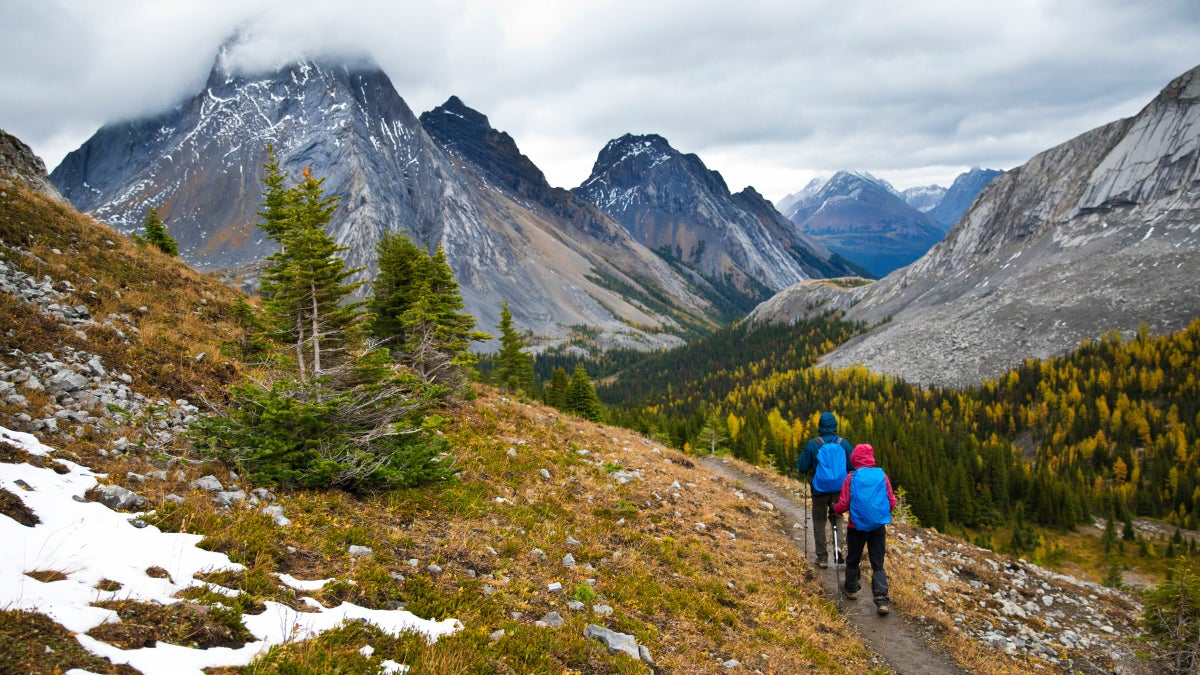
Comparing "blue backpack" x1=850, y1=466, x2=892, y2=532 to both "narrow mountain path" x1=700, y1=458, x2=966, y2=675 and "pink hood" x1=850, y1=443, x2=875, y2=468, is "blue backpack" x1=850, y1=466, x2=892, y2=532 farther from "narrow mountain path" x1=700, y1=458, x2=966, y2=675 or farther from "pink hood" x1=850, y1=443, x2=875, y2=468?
"narrow mountain path" x1=700, y1=458, x2=966, y2=675

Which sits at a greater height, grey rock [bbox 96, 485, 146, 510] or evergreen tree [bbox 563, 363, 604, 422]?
grey rock [bbox 96, 485, 146, 510]

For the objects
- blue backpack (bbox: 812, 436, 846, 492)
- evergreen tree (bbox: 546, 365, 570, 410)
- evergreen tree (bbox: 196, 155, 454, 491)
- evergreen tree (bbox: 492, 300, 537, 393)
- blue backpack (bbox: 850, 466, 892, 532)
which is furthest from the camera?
evergreen tree (bbox: 546, 365, 570, 410)

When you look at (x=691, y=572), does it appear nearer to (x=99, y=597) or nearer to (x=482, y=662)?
(x=482, y=662)

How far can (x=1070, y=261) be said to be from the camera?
13675 cm

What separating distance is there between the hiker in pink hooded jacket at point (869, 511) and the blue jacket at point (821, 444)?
124 cm

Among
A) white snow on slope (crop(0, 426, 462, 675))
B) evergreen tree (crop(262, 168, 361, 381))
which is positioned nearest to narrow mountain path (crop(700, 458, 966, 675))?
white snow on slope (crop(0, 426, 462, 675))

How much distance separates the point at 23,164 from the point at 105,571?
106ft

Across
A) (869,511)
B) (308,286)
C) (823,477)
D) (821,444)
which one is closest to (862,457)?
(869,511)

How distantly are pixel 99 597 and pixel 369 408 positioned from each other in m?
6.59

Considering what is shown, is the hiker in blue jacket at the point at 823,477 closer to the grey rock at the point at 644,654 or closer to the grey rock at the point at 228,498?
the grey rock at the point at 644,654

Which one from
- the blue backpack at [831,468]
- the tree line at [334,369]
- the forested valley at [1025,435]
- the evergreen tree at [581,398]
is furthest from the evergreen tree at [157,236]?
the forested valley at [1025,435]

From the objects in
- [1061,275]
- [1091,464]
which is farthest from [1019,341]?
[1091,464]

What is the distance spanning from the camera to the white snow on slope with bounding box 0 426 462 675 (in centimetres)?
476

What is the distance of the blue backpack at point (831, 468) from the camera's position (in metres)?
12.9
